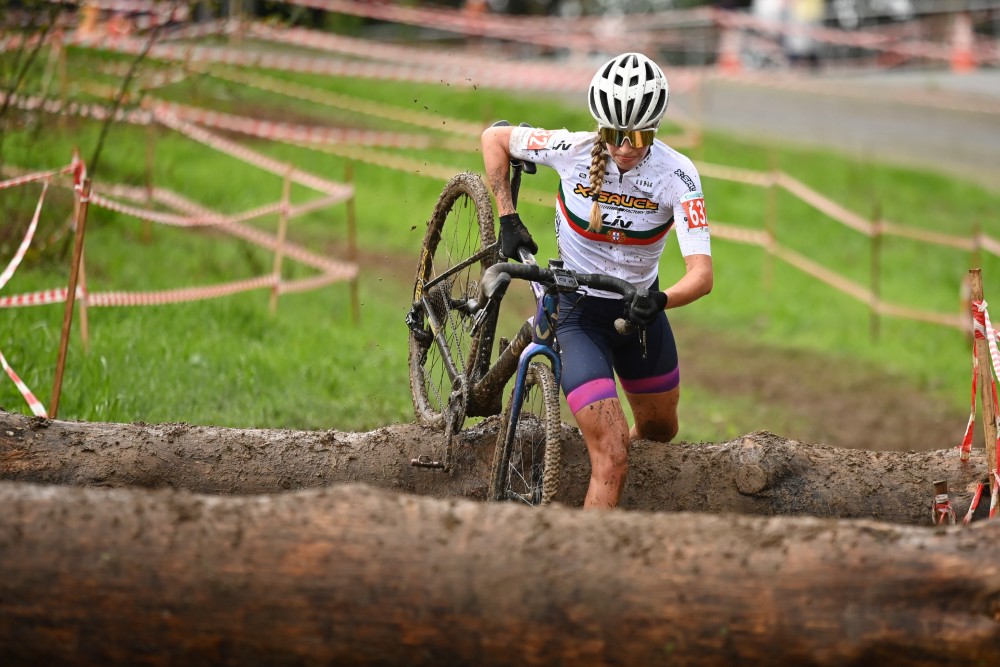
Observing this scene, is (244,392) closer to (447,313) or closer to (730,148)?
(447,313)

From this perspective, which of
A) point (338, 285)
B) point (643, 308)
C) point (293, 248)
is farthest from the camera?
point (338, 285)

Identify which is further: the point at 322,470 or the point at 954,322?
the point at 954,322

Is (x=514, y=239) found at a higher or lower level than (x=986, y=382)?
higher

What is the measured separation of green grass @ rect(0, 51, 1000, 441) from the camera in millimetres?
7965

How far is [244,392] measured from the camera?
8047 millimetres

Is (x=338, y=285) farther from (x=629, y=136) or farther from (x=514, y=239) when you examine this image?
(x=629, y=136)

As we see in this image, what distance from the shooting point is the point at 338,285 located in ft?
41.3

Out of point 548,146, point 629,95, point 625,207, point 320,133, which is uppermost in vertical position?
point 629,95

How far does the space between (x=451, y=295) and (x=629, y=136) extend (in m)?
1.57

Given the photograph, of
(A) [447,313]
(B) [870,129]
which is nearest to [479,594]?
(A) [447,313]

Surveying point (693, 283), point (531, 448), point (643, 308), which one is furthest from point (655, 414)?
point (643, 308)

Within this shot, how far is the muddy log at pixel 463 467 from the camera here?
529cm

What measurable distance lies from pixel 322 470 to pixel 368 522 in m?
1.96

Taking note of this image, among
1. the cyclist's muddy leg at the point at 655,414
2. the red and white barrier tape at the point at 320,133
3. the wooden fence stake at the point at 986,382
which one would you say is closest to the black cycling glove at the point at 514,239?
the cyclist's muddy leg at the point at 655,414
